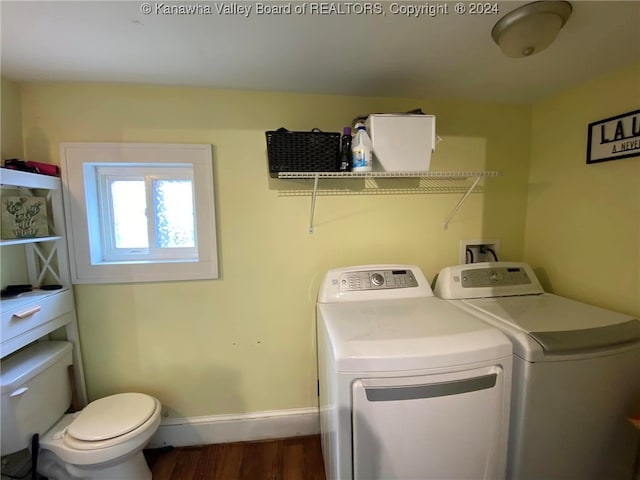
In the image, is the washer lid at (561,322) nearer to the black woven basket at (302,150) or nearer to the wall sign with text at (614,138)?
the wall sign with text at (614,138)

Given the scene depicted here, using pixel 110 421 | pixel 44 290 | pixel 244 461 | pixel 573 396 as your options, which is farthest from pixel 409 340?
pixel 44 290

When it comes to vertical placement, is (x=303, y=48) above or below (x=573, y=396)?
above

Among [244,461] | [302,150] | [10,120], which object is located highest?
[10,120]

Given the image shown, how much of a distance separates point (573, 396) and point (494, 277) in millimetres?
670

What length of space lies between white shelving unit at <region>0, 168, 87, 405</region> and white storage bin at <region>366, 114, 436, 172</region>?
1.60m

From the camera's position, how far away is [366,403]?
952mm

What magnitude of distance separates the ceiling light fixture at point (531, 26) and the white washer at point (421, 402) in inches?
41.8

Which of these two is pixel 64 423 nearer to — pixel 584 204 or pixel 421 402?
pixel 421 402

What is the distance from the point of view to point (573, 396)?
3.50 feet

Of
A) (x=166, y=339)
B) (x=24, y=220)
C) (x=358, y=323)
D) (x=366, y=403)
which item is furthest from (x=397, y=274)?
(x=24, y=220)

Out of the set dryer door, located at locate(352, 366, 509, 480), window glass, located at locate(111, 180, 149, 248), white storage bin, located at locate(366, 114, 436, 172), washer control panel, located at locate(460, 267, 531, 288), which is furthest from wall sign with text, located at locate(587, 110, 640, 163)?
window glass, located at locate(111, 180, 149, 248)

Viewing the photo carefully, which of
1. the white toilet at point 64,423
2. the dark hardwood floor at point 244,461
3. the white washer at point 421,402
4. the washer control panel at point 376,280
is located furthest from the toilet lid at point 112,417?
the washer control panel at point 376,280

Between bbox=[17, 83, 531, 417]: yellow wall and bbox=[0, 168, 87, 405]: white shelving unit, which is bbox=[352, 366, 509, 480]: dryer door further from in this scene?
bbox=[0, 168, 87, 405]: white shelving unit

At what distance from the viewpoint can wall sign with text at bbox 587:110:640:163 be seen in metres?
1.27
